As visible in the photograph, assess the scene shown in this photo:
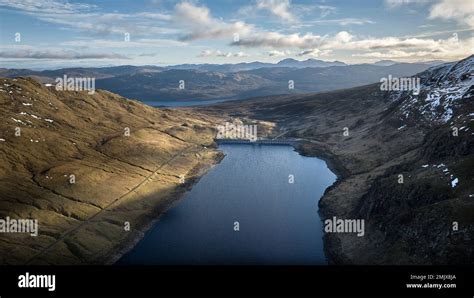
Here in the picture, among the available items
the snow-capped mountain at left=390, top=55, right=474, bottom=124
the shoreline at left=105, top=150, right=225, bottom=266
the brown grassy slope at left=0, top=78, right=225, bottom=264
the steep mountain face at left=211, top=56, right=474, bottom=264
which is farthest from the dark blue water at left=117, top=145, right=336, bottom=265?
the snow-capped mountain at left=390, top=55, right=474, bottom=124

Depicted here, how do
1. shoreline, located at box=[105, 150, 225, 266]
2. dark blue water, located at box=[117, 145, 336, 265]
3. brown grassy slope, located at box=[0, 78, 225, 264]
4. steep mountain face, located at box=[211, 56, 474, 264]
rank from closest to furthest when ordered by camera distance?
steep mountain face, located at box=[211, 56, 474, 264]
dark blue water, located at box=[117, 145, 336, 265]
shoreline, located at box=[105, 150, 225, 266]
brown grassy slope, located at box=[0, 78, 225, 264]

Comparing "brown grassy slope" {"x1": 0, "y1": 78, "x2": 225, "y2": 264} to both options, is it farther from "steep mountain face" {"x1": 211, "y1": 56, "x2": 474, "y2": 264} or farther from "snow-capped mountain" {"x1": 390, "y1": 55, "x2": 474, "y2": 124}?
"snow-capped mountain" {"x1": 390, "y1": 55, "x2": 474, "y2": 124}

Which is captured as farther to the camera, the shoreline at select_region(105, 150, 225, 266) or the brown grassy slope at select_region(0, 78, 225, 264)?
the brown grassy slope at select_region(0, 78, 225, 264)

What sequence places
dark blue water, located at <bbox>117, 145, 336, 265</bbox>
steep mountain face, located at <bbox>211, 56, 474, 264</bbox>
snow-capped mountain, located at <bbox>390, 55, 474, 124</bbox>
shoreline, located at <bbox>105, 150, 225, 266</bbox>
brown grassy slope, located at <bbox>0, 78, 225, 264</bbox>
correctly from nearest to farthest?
steep mountain face, located at <bbox>211, 56, 474, 264</bbox> < dark blue water, located at <bbox>117, 145, 336, 265</bbox> < shoreline, located at <bbox>105, 150, 225, 266</bbox> < brown grassy slope, located at <bbox>0, 78, 225, 264</bbox> < snow-capped mountain, located at <bbox>390, 55, 474, 124</bbox>

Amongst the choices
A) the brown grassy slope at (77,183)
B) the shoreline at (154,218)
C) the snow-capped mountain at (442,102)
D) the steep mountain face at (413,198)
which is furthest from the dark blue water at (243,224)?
the snow-capped mountain at (442,102)

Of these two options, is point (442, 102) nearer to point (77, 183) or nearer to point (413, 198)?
point (413, 198)

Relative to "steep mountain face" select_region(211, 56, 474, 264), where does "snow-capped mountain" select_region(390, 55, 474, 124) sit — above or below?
above

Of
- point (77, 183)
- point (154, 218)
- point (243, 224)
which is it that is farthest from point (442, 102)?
point (77, 183)

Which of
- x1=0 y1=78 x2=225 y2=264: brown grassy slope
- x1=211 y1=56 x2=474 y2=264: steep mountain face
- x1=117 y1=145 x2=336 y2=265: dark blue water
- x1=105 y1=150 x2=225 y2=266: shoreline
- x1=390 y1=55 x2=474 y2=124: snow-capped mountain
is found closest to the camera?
x1=211 y1=56 x2=474 y2=264: steep mountain face
